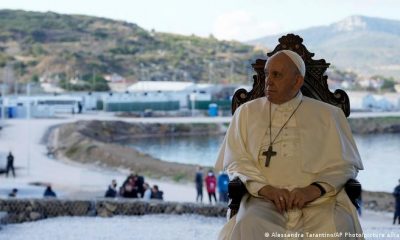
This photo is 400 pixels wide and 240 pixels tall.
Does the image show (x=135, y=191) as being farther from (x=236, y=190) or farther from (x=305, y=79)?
(x=236, y=190)

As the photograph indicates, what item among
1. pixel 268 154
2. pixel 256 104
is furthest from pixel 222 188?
pixel 268 154

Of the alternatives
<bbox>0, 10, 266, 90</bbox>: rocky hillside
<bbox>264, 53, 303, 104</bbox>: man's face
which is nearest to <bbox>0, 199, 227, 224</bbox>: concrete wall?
<bbox>264, 53, 303, 104</bbox>: man's face

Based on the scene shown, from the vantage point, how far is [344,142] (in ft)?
10.5

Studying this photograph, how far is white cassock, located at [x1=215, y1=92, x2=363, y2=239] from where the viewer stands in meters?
2.91

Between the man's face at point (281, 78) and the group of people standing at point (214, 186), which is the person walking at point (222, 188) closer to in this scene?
the group of people standing at point (214, 186)

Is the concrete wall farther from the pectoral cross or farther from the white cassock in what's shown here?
the pectoral cross

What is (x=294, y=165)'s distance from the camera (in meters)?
3.14

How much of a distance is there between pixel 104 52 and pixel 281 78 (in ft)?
241

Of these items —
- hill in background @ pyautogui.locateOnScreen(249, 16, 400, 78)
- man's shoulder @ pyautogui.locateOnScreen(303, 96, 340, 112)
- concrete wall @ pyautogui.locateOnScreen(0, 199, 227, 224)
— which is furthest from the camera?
hill in background @ pyautogui.locateOnScreen(249, 16, 400, 78)

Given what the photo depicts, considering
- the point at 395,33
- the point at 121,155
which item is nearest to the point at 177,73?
the point at 395,33

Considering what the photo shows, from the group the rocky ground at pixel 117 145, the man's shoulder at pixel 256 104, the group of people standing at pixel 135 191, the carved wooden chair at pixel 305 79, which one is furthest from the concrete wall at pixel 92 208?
the rocky ground at pixel 117 145

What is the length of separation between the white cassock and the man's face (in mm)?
60

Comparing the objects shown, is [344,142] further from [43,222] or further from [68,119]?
[68,119]

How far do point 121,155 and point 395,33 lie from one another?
72.5 metres
